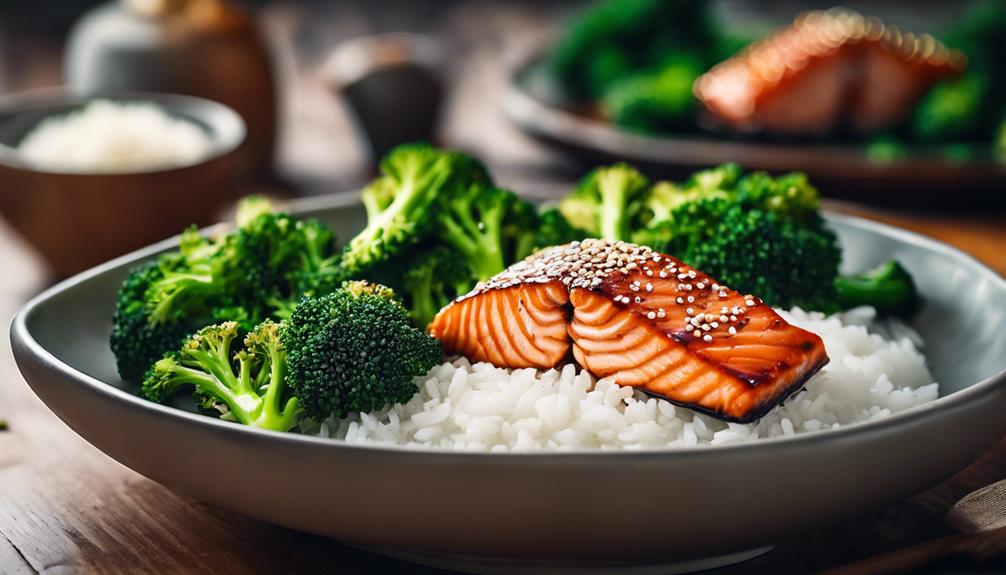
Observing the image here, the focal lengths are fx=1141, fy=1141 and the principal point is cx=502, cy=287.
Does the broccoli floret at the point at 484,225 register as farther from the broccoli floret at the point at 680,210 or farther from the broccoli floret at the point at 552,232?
the broccoli floret at the point at 680,210

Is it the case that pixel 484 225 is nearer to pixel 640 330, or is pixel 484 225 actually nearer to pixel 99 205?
pixel 640 330

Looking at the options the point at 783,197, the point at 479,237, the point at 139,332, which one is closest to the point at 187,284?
the point at 139,332

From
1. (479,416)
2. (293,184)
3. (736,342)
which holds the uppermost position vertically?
(736,342)

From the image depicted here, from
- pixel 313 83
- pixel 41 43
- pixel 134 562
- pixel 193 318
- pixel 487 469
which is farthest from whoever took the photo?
pixel 41 43

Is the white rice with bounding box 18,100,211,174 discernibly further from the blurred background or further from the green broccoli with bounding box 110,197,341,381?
the green broccoli with bounding box 110,197,341,381

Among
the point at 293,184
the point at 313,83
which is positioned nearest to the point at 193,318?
the point at 293,184

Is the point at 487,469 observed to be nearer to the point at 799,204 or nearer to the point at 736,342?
the point at 736,342

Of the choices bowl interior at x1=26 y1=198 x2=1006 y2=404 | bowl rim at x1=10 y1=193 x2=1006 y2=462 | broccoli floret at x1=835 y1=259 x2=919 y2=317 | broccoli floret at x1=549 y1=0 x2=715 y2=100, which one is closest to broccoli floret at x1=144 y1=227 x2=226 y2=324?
bowl interior at x1=26 y1=198 x2=1006 y2=404
